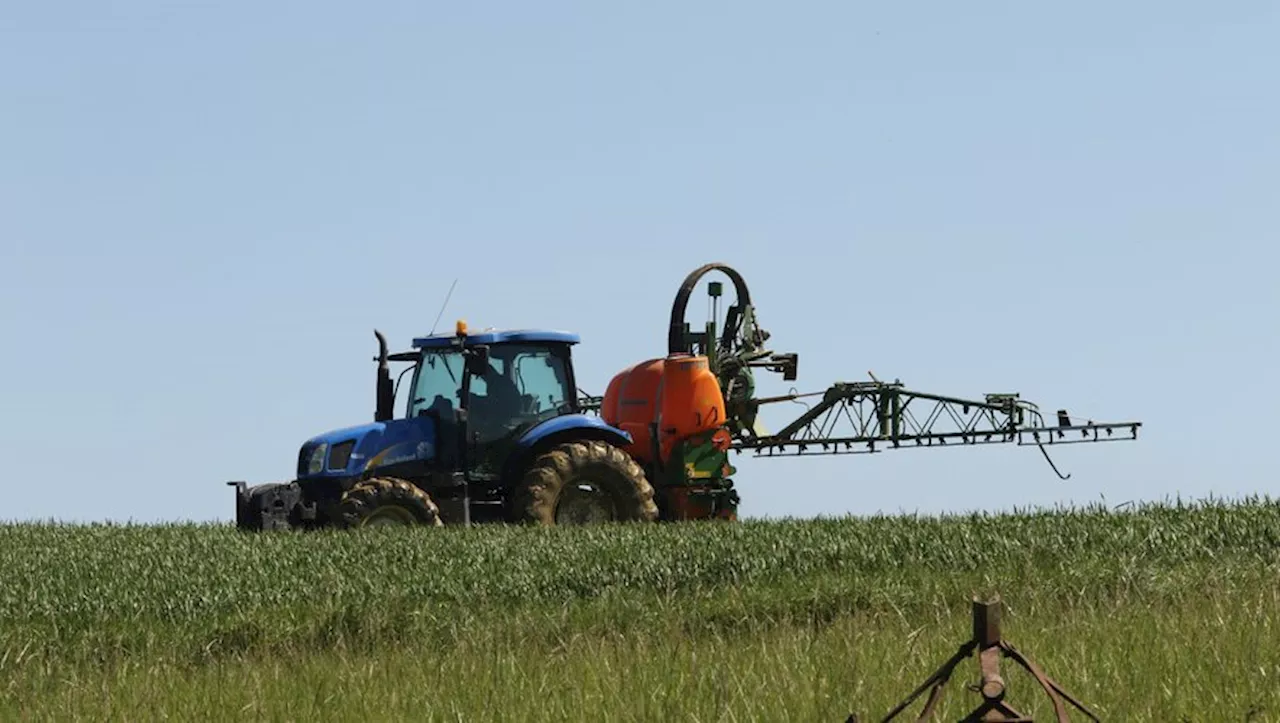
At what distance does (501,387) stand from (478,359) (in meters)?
0.60

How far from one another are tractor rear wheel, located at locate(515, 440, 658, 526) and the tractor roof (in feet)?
3.32

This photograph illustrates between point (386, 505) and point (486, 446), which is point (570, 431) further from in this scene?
point (386, 505)

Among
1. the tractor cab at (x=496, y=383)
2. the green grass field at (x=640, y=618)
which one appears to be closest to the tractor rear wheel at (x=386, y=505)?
the green grass field at (x=640, y=618)

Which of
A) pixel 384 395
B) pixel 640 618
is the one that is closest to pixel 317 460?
pixel 384 395

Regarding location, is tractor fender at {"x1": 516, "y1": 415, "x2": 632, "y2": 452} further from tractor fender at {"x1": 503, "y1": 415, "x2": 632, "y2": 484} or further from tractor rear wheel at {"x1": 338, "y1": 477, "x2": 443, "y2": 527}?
tractor rear wheel at {"x1": 338, "y1": 477, "x2": 443, "y2": 527}

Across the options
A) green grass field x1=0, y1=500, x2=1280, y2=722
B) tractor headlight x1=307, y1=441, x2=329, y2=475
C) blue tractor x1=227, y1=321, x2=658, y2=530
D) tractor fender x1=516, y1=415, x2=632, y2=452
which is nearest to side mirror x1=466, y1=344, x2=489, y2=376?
blue tractor x1=227, y1=321, x2=658, y2=530

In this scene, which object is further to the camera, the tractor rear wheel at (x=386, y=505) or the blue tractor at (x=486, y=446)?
the blue tractor at (x=486, y=446)

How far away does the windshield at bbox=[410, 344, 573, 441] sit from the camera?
48.6 ft

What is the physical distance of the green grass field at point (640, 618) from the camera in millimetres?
5207

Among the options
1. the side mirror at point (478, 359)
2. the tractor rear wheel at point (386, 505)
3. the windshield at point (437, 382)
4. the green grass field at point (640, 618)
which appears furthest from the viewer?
the windshield at point (437, 382)

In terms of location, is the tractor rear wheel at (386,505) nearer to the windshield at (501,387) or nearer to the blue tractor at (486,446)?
the blue tractor at (486,446)

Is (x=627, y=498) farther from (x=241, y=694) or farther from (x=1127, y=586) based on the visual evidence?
(x=241, y=694)

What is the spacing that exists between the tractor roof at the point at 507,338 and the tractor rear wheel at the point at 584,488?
1.01m

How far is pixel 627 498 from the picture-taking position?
15.3m
